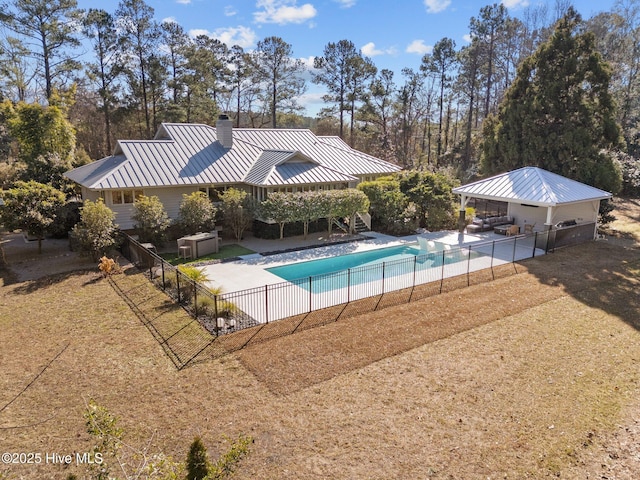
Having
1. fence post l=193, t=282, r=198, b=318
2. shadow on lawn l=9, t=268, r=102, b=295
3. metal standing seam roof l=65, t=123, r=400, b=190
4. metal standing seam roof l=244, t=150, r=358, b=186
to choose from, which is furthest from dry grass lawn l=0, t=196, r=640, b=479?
metal standing seam roof l=244, t=150, r=358, b=186

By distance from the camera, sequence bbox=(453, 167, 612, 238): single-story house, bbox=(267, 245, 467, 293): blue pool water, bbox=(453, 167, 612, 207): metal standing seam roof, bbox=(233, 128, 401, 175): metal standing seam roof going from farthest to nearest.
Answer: bbox=(233, 128, 401, 175): metal standing seam roof
bbox=(453, 167, 612, 238): single-story house
bbox=(453, 167, 612, 207): metal standing seam roof
bbox=(267, 245, 467, 293): blue pool water

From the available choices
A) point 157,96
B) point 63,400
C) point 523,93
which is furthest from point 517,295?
point 157,96

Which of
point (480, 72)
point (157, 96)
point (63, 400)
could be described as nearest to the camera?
point (63, 400)

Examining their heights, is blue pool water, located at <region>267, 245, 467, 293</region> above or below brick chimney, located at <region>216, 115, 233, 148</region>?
below

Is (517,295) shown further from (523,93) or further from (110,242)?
(523,93)

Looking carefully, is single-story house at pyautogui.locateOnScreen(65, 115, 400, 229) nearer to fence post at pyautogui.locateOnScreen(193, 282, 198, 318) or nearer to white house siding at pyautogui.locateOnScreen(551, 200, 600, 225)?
fence post at pyautogui.locateOnScreen(193, 282, 198, 318)

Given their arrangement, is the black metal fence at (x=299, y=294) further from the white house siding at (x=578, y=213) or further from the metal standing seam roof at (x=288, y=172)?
the metal standing seam roof at (x=288, y=172)

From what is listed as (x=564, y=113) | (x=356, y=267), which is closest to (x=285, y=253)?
(x=356, y=267)
